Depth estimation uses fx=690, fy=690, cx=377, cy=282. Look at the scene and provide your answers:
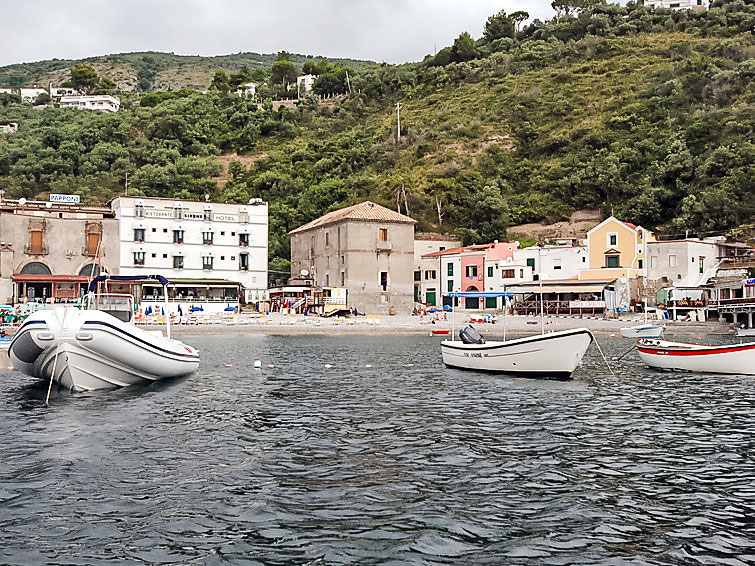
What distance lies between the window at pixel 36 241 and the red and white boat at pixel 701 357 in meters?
55.5

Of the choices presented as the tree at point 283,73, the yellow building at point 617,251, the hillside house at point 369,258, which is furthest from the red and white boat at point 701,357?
the tree at point 283,73

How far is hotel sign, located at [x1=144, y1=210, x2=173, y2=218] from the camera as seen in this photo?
6788 centimetres

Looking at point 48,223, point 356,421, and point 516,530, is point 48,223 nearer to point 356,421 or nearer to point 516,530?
point 356,421

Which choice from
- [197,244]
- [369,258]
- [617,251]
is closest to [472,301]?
[369,258]

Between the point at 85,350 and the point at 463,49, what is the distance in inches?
5239

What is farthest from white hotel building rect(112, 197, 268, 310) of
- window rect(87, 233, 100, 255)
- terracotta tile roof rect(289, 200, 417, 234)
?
terracotta tile roof rect(289, 200, 417, 234)

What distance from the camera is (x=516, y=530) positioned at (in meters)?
8.89

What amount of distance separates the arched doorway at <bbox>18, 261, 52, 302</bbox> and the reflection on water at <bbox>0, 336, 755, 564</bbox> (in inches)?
1825

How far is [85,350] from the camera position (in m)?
20.2

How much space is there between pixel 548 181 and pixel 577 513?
295 ft

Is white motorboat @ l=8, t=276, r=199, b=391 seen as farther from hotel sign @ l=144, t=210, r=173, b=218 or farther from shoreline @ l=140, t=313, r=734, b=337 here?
hotel sign @ l=144, t=210, r=173, b=218

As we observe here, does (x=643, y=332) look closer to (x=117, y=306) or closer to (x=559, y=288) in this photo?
(x=559, y=288)

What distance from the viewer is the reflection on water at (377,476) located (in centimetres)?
836

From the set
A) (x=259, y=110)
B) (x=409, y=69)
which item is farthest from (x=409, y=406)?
(x=409, y=69)
